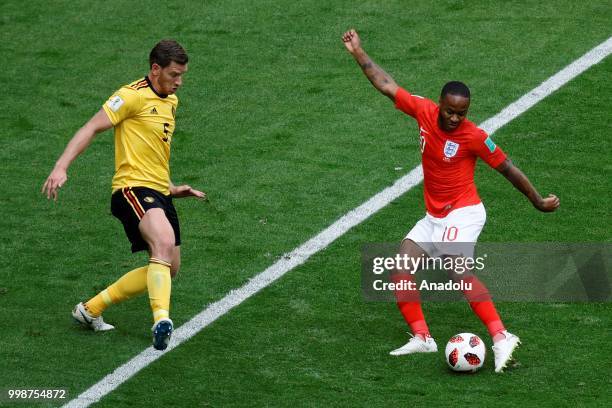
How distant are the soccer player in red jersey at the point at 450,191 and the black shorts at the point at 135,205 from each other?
182cm

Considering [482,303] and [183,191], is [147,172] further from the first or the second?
[482,303]

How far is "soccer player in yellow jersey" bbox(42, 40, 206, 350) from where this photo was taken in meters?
9.38

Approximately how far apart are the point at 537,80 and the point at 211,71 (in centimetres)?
367

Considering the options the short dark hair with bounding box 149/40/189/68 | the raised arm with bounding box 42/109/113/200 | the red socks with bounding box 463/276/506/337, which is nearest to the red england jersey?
the red socks with bounding box 463/276/506/337

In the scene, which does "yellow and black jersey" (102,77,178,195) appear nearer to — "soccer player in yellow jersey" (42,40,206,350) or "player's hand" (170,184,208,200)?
"soccer player in yellow jersey" (42,40,206,350)

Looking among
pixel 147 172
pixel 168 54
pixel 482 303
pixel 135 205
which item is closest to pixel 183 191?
pixel 147 172

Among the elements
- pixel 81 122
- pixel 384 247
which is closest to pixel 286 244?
pixel 384 247

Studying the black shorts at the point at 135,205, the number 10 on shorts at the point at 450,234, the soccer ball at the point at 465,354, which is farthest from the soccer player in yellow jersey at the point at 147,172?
the soccer ball at the point at 465,354

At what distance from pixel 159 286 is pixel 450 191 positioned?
2222 mm

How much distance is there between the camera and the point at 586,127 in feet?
43.6

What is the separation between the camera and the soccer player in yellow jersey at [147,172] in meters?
9.38

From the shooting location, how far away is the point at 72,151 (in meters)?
9.13

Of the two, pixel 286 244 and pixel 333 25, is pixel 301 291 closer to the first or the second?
pixel 286 244

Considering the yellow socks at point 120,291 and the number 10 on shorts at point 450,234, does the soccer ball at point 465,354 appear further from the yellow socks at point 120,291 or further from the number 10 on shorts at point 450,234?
the yellow socks at point 120,291
